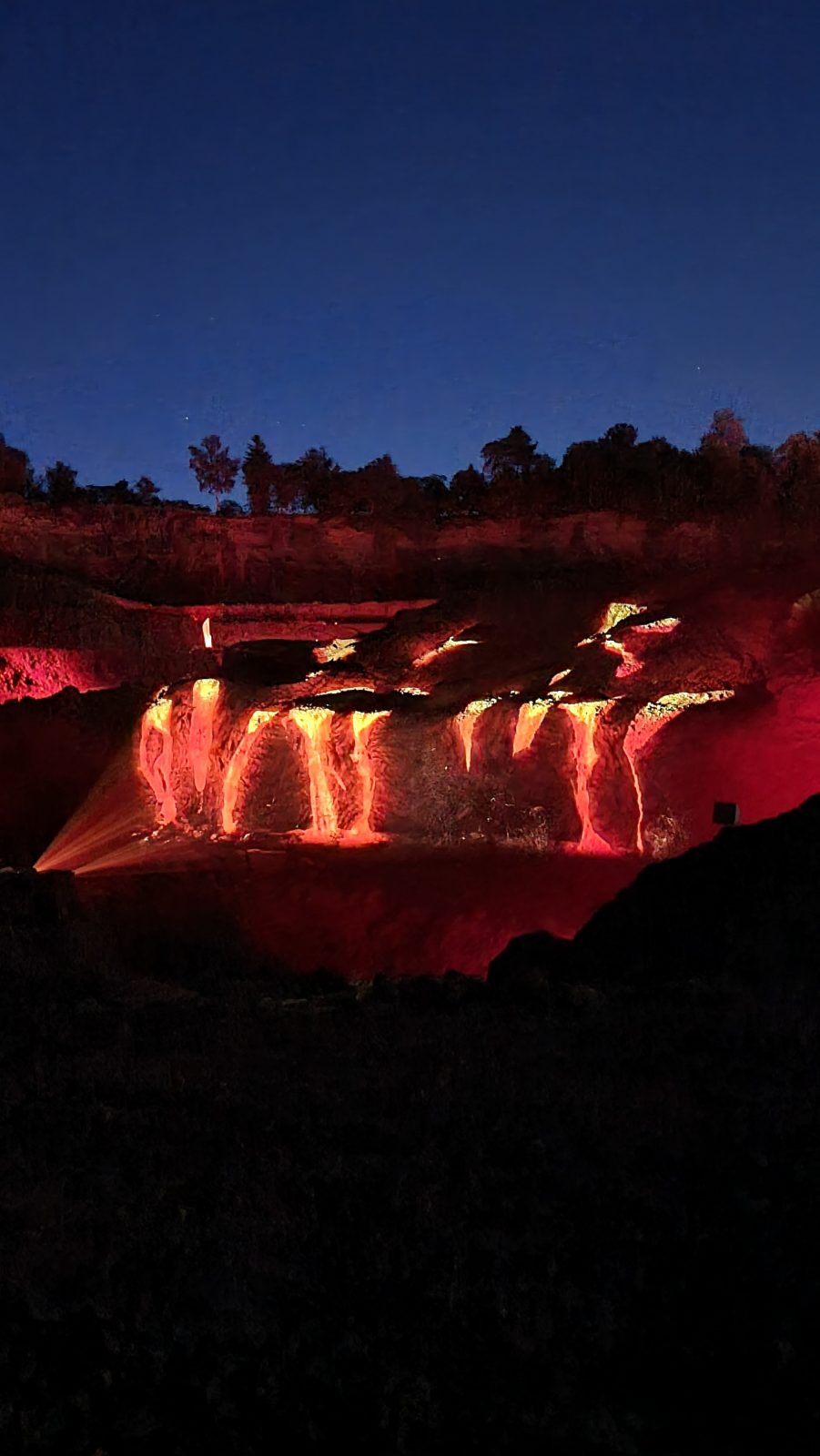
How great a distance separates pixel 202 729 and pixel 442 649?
537 centimetres

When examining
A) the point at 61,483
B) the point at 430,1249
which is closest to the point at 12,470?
the point at 61,483

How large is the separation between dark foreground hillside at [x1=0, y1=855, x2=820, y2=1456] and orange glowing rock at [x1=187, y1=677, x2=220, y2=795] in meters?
11.3

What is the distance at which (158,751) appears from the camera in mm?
18281

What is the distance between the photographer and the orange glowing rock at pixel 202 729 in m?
17.6

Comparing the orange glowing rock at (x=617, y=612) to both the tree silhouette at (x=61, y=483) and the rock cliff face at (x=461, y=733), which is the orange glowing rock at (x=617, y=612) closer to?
the rock cliff face at (x=461, y=733)

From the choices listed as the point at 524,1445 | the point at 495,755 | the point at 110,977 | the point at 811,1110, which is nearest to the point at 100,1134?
the point at 524,1445

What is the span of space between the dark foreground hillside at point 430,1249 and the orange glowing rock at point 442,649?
47.0 ft

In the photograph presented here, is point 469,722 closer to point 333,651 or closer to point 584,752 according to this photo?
point 584,752

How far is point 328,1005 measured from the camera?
26.9 ft

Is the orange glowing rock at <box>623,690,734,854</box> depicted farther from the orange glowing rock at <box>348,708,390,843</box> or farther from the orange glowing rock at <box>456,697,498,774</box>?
the orange glowing rock at <box>348,708,390,843</box>

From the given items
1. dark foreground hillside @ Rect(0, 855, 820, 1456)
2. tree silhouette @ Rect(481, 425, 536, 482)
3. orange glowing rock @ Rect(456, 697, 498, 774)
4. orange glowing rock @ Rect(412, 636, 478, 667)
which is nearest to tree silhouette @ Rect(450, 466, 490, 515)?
tree silhouette @ Rect(481, 425, 536, 482)

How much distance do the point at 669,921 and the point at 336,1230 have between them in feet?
15.3

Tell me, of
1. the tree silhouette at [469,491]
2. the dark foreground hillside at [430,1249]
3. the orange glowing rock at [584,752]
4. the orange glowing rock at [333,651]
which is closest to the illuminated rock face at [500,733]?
the orange glowing rock at [584,752]

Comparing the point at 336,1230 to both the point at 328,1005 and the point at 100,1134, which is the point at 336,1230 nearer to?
the point at 100,1134
